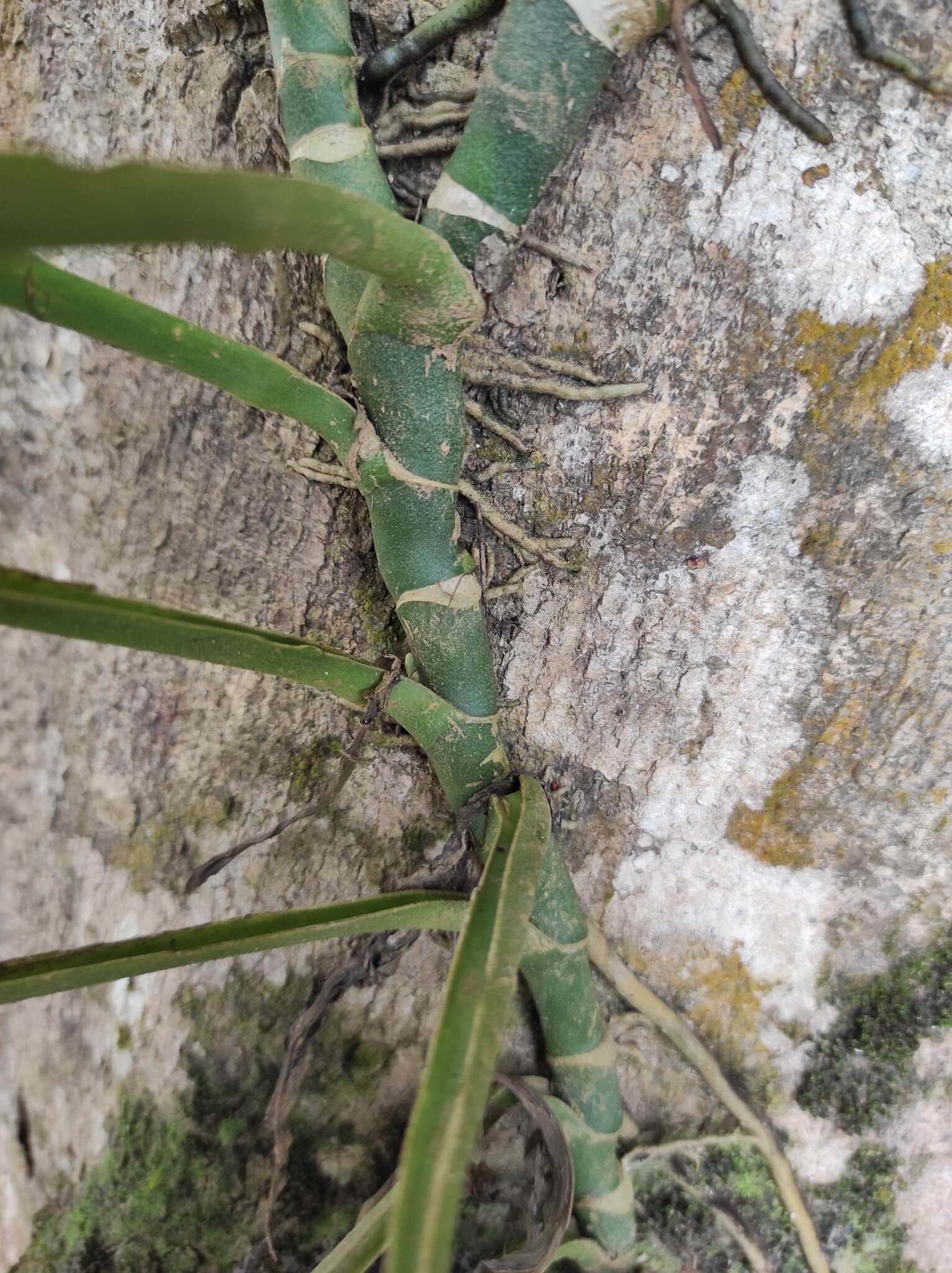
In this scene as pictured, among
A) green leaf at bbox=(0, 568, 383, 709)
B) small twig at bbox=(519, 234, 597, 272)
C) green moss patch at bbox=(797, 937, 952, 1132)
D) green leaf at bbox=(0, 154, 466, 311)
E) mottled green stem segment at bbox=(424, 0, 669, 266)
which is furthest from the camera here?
green moss patch at bbox=(797, 937, 952, 1132)

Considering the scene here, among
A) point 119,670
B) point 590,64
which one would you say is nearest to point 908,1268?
point 119,670

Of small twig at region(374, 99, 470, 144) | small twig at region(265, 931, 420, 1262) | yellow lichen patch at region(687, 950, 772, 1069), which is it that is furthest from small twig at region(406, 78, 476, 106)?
yellow lichen patch at region(687, 950, 772, 1069)

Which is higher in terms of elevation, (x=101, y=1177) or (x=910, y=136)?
(x=910, y=136)

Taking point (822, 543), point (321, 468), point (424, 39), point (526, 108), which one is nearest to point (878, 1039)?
point (822, 543)

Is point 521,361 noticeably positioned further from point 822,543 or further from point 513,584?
point 822,543

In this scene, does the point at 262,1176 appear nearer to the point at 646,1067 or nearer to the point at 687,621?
the point at 646,1067

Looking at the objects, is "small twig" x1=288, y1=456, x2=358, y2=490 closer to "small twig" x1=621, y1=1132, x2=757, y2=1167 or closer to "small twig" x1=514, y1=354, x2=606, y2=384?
"small twig" x1=514, y1=354, x2=606, y2=384
